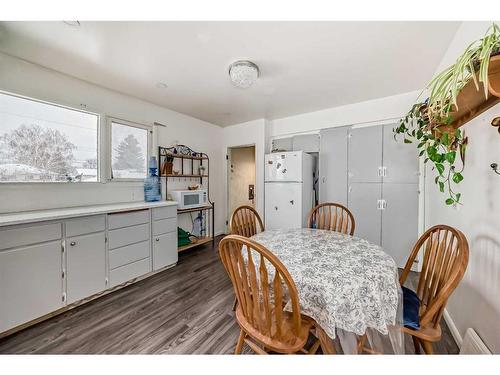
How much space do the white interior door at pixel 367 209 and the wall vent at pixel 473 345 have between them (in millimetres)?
1738

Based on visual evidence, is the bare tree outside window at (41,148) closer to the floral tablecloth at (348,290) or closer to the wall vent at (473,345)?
the floral tablecloth at (348,290)

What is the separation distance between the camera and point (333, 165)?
10.7ft

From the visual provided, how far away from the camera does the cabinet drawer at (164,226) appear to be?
261cm

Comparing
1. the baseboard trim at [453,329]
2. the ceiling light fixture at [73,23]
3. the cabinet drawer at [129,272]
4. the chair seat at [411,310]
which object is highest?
the ceiling light fixture at [73,23]

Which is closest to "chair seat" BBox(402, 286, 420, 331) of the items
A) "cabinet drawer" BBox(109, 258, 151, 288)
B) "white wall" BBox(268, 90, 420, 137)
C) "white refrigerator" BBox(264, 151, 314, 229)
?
"white refrigerator" BBox(264, 151, 314, 229)

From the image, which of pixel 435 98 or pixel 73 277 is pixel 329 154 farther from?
pixel 73 277

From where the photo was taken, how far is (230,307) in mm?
1947

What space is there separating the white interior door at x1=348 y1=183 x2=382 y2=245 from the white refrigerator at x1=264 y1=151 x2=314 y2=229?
0.70 meters

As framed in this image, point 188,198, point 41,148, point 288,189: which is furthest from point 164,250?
point 288,189

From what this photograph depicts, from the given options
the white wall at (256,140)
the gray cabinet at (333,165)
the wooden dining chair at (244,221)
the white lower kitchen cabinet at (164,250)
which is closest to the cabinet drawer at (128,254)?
the white lower kitchen cabinet at (164,250)

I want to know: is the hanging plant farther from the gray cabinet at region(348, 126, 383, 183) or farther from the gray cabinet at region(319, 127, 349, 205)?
the gray cabinet at region(319, 127, 349, 205)

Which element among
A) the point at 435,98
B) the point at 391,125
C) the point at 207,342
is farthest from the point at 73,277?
the point at 391,125

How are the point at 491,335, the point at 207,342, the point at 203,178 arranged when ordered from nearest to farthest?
1. the point at 491,335
2. the point at 207,342
3. the point at 203,178
